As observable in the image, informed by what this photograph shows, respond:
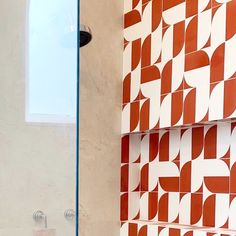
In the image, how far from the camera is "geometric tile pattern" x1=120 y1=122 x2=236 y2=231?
1380 millimetres

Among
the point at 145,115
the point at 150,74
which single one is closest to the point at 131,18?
the point at 150,74

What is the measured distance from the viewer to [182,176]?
4.93ft

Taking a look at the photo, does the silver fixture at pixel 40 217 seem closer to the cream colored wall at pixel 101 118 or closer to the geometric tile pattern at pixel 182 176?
the cream colored wall at pixel 101 118

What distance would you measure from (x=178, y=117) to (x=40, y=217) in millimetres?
534

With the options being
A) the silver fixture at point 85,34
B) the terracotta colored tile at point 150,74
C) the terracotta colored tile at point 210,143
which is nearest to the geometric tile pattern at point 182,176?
the terracotta colored tile at point 210,143

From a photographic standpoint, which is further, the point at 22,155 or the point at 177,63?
the point at 177,63

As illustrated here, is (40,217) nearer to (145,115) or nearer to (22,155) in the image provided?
(22,155)

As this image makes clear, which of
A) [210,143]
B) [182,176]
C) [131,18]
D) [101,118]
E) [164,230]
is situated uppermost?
[131,18]

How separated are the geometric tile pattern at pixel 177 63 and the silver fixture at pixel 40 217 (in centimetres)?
48

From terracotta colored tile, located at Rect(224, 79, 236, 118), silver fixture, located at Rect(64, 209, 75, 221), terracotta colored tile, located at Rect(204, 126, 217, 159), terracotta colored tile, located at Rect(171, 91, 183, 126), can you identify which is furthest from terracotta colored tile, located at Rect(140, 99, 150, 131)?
silver fixture, located at Rect(64, 209, 75, 221)

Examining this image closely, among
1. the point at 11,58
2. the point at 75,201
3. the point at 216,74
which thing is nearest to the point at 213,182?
the point at 216,74

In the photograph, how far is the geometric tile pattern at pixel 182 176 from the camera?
138 centimetres

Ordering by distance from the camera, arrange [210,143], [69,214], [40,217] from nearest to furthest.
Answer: [69,214]
[40,217]
[210,143]

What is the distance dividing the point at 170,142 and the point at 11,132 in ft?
1.77
